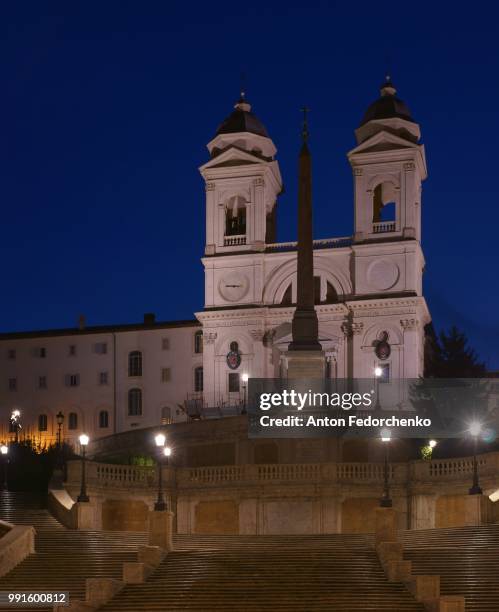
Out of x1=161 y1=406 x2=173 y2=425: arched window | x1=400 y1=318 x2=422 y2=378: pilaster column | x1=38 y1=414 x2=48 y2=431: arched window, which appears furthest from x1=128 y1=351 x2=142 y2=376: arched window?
x1=400 y1=318 x2=422 y2=378: pilaster column

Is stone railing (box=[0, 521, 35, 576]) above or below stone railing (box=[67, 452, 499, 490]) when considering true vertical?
below

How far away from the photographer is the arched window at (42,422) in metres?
96.3

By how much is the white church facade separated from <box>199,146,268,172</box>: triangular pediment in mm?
69

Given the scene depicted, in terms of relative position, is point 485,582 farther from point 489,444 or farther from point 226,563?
point 489,444

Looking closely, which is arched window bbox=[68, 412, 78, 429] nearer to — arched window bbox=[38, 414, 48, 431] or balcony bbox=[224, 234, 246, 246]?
arched window bbox=[38, 414, 48, 431]

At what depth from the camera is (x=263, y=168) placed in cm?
9050

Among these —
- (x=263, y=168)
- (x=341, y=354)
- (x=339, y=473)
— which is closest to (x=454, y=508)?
(x=339, y=473)

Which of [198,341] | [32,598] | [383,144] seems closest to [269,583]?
[32,598]

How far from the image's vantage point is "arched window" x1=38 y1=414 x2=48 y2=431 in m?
96.3

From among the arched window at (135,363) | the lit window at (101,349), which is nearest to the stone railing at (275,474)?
the arched window at (135,363)

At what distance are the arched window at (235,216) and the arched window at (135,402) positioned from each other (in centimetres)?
1354

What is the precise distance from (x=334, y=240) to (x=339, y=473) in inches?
1483

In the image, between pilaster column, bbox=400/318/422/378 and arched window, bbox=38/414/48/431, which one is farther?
arched window, bbox=38/414/48/431

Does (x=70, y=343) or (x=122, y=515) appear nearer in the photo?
(x=122, y=515)
